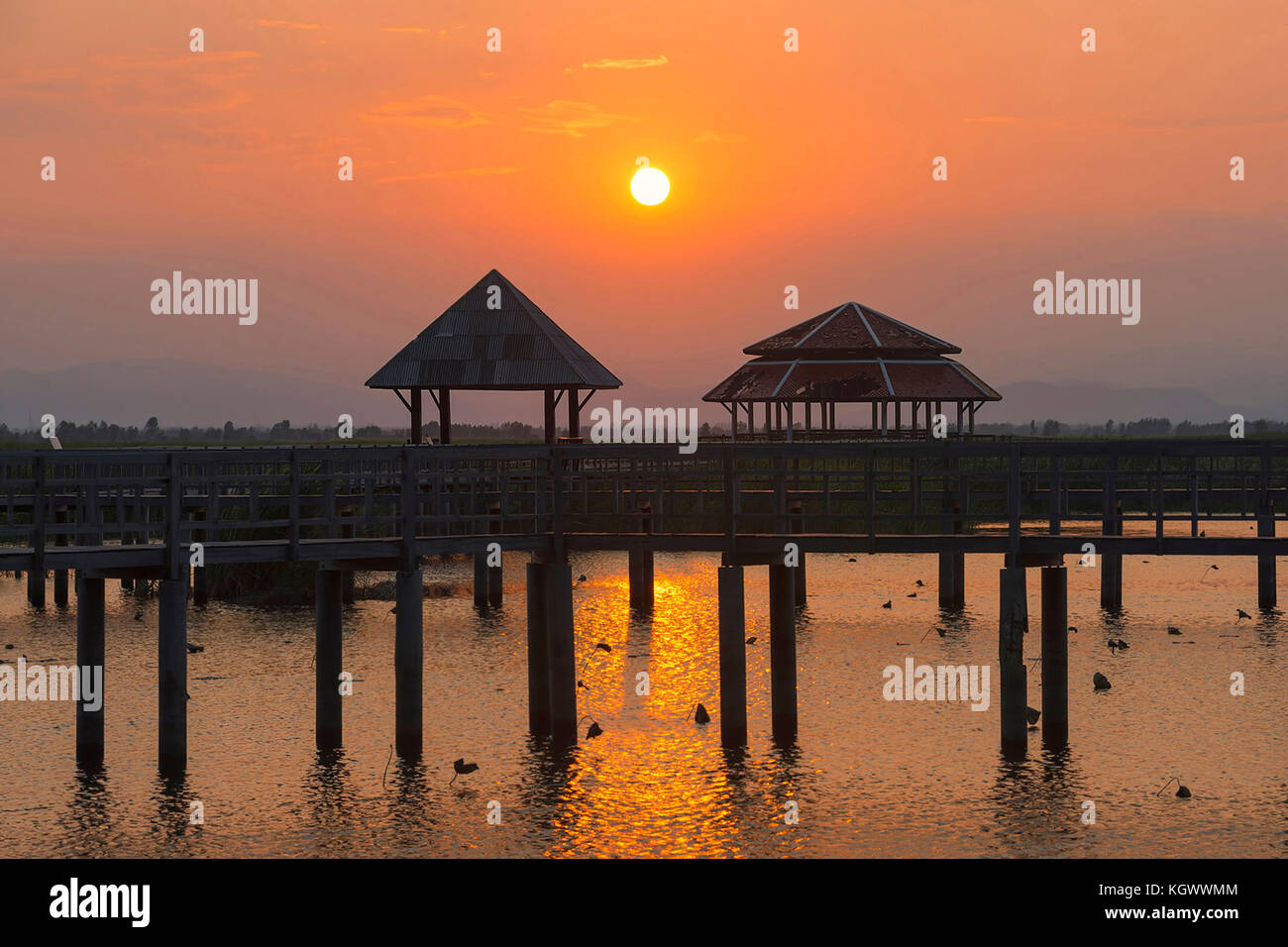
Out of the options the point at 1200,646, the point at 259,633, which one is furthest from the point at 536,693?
the point at 1200,646

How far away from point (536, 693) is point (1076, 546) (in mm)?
8805

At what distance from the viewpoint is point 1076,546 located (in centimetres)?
2380

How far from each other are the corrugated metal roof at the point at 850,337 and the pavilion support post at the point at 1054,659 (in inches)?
1448

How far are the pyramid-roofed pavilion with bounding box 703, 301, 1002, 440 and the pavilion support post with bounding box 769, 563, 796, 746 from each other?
103ft

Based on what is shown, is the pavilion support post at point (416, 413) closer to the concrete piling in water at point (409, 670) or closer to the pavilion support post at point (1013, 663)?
the concrete piling in water at point (409, 670)

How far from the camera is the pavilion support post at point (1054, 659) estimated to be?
23.9m

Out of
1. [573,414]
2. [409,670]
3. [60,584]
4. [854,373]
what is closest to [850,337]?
[854,373]

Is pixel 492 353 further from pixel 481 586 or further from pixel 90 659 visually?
pixel 90 659

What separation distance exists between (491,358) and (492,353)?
0.75 ft

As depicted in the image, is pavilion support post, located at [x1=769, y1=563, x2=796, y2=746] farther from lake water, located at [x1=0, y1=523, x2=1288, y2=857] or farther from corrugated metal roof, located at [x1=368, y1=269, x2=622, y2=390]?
corrugated metal roof, located at [x1=368, y1=269, x2=622, y2=390]

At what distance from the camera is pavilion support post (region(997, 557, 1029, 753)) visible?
76.3 ft
